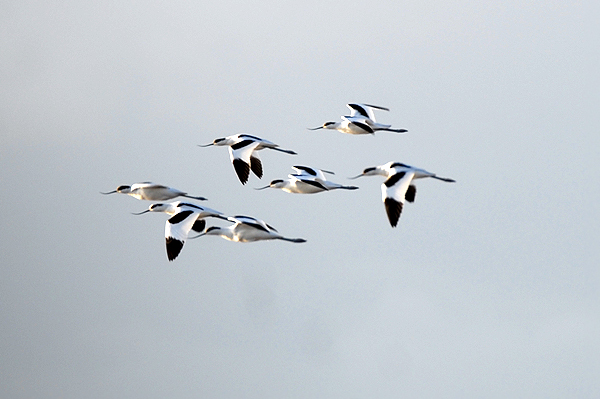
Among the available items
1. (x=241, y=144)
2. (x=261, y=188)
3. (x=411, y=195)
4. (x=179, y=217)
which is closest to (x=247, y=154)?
(x=241, y=144)

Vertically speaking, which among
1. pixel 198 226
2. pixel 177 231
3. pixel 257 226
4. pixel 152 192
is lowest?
pixel 198 226

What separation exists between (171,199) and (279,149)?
141 inches

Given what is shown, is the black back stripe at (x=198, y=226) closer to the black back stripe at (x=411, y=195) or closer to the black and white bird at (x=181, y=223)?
the black and white bird at (x=181, y=223)

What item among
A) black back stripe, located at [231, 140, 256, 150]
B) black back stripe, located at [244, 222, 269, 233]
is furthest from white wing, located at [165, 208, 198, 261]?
black back stripe, located at [231, 140, 256, 150]

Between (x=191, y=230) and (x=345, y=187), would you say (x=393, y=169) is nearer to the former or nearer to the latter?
(x=345, y=187)

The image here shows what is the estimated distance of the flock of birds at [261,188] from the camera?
113 feet

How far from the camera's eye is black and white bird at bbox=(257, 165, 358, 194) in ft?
123

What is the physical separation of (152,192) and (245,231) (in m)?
4.67

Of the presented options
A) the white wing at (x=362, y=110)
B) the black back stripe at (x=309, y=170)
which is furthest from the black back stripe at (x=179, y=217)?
the white wing at (x=362, y=110)

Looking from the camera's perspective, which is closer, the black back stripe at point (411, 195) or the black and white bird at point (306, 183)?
the black back stripe at point (411, 195)

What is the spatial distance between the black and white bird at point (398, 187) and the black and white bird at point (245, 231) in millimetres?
2663

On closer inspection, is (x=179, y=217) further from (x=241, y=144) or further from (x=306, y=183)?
(x=241, y=144)

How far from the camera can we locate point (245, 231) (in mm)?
35594

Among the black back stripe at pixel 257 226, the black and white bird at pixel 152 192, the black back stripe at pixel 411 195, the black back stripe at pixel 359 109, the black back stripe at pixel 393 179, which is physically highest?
the black back stripe at pixel 393 179
